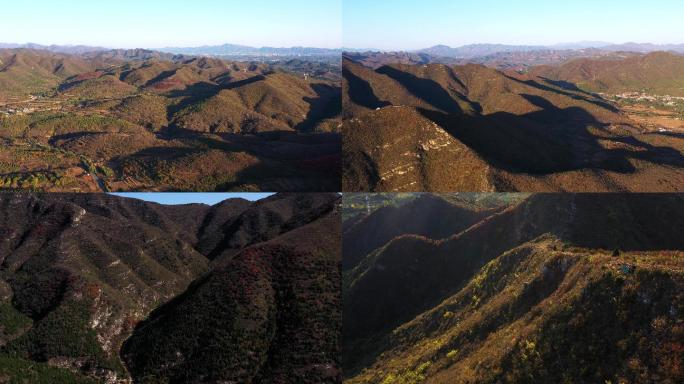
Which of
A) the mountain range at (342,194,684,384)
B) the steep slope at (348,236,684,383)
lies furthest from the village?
the steep slope at (348,236,684,383)

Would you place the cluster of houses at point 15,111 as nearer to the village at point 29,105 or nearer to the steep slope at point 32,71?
the village at point 29,105

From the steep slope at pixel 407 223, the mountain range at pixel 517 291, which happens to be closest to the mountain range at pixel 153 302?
the steep slope at pixel 407 223

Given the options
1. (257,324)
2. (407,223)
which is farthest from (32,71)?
(257,324)

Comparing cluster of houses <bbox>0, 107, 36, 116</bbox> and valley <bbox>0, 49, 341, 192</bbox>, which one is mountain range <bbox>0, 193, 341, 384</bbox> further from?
cluster of houses <bbox>0, 107, 36, 116</bbox>

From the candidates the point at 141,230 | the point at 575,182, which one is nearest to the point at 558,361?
the point at 141,230

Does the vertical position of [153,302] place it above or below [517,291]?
below

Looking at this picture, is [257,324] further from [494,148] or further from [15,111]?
[15,111]

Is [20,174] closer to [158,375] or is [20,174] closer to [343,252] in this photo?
[158,375]
